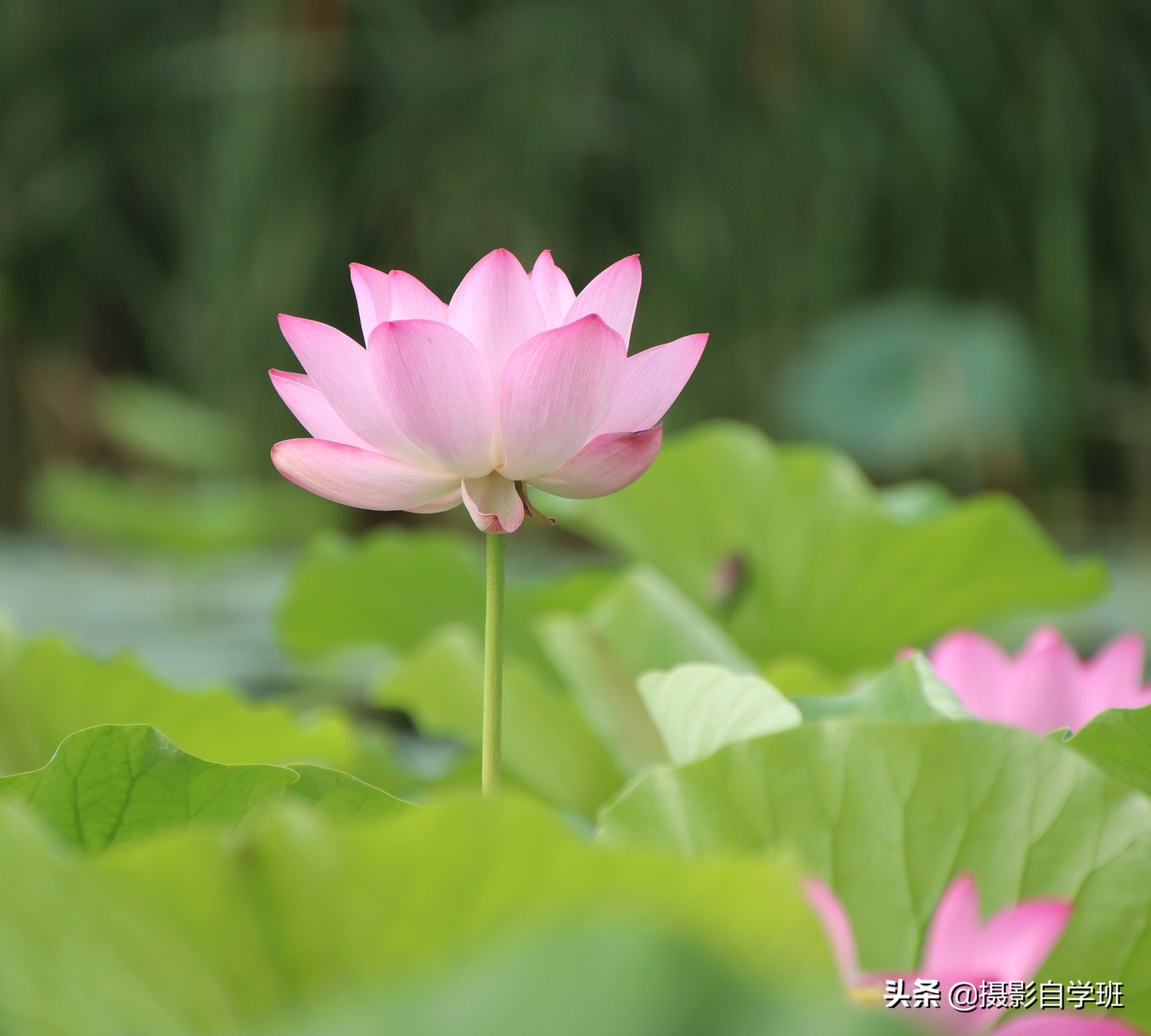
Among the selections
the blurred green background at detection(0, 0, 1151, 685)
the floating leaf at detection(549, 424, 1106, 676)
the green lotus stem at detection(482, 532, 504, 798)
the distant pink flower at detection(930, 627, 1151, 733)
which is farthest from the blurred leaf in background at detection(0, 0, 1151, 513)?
the green lotus stem at detection(482, 532, 504, 798)

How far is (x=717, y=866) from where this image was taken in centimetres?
16

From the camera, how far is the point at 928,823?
0.73ft

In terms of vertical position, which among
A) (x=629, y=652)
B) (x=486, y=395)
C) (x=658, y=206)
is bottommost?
(x=629, y=652)

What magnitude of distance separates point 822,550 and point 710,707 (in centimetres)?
37

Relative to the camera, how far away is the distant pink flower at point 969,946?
0.18 meters

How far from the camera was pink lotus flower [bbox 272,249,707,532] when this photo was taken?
243 mm

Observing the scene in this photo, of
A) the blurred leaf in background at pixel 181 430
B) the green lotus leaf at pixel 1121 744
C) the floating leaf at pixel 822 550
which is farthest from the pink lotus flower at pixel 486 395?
the blurred leaf in background at pixel 181 430

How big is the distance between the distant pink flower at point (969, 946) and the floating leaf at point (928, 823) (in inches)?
1.0

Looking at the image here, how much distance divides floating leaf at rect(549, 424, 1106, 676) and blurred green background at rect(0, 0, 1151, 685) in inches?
52.2

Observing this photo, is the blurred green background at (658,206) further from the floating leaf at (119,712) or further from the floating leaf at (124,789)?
the floating leaf at (124,789)

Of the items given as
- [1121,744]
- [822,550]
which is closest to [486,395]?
[1121,744]

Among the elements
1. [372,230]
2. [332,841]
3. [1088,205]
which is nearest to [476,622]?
[332,841]

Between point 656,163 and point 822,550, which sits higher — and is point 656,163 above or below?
above

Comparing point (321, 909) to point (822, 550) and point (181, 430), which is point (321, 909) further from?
point (181, 430)
